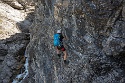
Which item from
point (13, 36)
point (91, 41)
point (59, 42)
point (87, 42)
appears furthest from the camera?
point (13, 36)

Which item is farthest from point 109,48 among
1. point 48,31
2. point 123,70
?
point 48,31

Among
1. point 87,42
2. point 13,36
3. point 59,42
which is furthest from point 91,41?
point 13,36

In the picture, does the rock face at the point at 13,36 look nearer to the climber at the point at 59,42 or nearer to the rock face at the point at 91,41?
the rock face at the point at 91,41

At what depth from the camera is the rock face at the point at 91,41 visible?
55.6ft

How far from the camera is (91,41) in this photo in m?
18.6

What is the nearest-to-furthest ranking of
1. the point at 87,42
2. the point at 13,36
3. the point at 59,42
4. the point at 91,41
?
the point at 91,41 < the point at 87,42 < the point at 59,42 < the point at 13,36

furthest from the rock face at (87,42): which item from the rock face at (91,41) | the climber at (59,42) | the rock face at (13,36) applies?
the rock face at (13,36)

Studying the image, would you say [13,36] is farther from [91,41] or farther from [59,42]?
[91,41]

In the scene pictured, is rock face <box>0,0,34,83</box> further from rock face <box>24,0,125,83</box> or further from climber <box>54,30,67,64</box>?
climber <box>54,30,67,64</box>

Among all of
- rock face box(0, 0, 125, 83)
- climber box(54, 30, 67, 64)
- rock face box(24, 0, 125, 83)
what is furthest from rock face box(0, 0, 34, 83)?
climber box(54, 30, 67, 64)

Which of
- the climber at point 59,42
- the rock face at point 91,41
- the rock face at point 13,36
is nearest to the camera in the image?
the rock face at point 91,41

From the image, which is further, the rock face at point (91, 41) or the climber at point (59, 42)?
the climber at point (59, 42)

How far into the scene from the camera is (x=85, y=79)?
62.7 ft

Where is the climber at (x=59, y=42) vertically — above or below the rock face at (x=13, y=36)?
above
